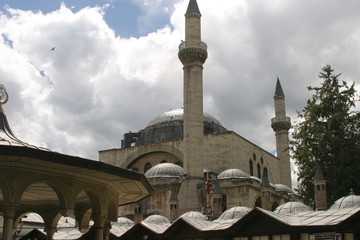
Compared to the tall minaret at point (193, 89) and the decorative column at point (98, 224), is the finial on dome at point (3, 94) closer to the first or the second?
the decorative column at point (98, 224)

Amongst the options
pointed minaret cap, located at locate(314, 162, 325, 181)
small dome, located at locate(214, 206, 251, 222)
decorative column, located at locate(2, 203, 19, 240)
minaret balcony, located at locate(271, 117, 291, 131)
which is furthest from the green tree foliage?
Result: decorative column, located at locate(2, 203, 19, 240)

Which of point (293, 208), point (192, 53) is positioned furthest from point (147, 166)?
point (293, 208)

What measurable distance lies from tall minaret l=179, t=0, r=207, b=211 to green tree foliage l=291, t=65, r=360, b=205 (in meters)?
6.69

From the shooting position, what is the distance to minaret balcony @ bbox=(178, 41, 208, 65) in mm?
32812

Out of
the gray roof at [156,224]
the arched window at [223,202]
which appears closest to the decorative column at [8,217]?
the gray roof at [156,224]

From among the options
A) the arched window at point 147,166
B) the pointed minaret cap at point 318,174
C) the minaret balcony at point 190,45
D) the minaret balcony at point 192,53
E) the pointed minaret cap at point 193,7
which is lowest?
the pointed minaret cap at point 318,174

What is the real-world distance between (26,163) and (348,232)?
1168cm

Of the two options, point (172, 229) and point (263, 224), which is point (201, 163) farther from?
point (263, 224)

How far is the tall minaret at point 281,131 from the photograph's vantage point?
4353 cm

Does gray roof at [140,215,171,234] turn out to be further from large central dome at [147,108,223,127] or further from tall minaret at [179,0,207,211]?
large central dome at [147,108,223,127]

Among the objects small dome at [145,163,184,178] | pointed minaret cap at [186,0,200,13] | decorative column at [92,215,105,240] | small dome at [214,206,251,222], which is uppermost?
pointed minaret cap at [186,0,200,13]

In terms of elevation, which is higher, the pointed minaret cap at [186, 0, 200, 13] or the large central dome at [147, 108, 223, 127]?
the pointed minaret cap at [186, 0, 200, 13]

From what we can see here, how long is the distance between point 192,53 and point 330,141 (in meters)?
11.4

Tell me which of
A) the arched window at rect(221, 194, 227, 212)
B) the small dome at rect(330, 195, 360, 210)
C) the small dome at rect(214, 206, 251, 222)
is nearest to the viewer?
the small dome at rect(330, 195, 360, 210)
